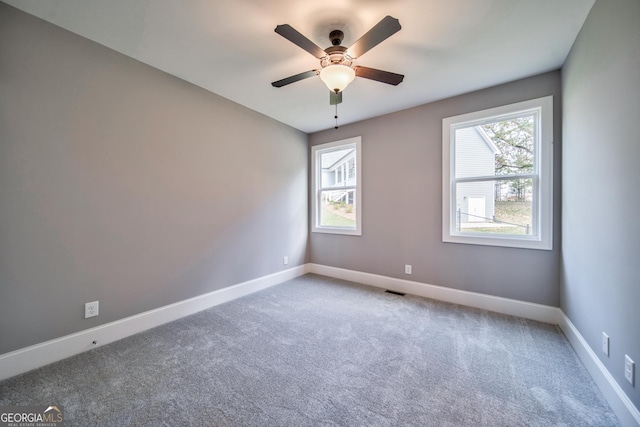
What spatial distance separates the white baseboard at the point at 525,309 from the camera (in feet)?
4.55

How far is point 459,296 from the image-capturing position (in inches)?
120

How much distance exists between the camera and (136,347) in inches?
82.3

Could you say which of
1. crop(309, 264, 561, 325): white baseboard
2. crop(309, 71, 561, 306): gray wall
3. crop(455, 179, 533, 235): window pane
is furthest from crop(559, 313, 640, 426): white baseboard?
→ crop(455, 179, 533, 235): window pane

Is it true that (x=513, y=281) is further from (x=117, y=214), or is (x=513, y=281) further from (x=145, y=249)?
(x=117, y=214)

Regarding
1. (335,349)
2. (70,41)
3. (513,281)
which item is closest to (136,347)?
(335,349)

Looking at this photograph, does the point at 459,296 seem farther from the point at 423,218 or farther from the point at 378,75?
the point at 378,75

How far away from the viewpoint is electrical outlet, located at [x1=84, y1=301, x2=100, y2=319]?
205 cm

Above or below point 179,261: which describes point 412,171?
above

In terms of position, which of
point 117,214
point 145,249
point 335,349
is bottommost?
point 335,349

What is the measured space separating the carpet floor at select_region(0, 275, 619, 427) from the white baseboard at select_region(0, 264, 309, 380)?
0.27 feet

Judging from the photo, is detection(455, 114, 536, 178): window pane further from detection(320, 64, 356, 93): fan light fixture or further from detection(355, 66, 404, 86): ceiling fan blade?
detection(320, 64, 356, 93): fan light fixture

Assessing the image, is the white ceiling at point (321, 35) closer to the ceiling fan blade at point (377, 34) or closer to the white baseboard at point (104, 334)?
the ceiling fan blade at point (377, 34)

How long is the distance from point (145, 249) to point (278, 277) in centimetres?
193

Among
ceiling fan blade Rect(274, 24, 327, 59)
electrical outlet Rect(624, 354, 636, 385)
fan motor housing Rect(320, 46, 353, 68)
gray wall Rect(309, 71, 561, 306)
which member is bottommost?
electrical outlet Rect(624, 354, 636, 385)
